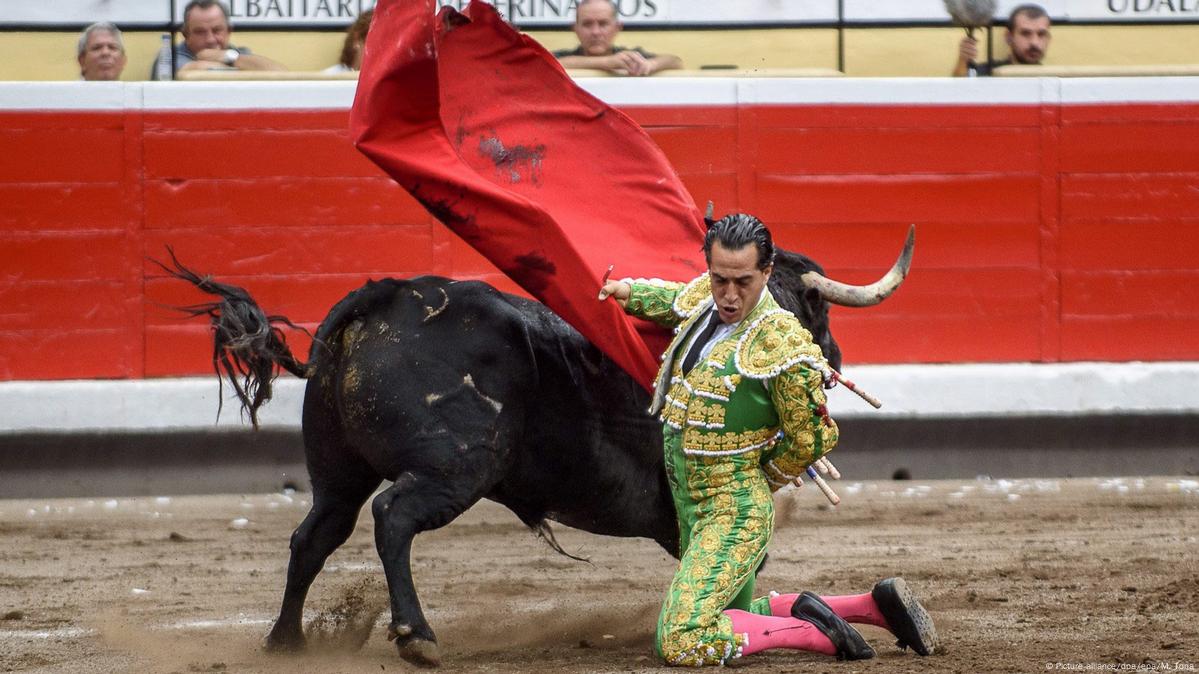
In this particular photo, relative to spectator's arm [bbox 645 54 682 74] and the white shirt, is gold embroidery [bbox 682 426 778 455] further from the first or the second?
spectator's arm [bbox 645 54 682 74]

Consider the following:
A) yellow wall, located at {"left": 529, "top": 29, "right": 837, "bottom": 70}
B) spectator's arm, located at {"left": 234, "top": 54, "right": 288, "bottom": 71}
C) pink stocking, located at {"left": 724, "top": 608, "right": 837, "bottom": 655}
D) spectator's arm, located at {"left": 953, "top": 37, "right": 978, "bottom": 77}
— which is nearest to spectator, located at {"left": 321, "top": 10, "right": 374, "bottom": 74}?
spectator's arm, located at {"left": 234, "top": 54, "right": 288, "bottom": 71}

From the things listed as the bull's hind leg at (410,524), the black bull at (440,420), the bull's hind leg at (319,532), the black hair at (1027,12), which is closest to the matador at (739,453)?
the black bull at (440,420)

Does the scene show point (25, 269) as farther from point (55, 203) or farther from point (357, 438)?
point (357, 438)

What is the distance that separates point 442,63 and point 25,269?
11.0 ft

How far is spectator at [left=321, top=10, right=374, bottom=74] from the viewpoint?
6871mm

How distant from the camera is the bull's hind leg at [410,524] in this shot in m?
3.51

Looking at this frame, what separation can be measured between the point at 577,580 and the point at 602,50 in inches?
109

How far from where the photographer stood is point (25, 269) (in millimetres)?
6852

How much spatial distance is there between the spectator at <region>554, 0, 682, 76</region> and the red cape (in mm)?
2676

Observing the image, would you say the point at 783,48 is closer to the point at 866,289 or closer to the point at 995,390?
the point at 995,390

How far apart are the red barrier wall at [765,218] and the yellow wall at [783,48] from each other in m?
0.41

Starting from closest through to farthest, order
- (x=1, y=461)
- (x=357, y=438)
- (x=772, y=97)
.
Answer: (x=357, y=438), (x=1, y=461), (x=772, y=97)

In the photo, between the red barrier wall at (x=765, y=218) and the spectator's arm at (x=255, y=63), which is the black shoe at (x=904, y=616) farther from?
the spectator's arm at (x=255, y=63)

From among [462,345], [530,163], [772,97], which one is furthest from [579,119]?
[772,97]
